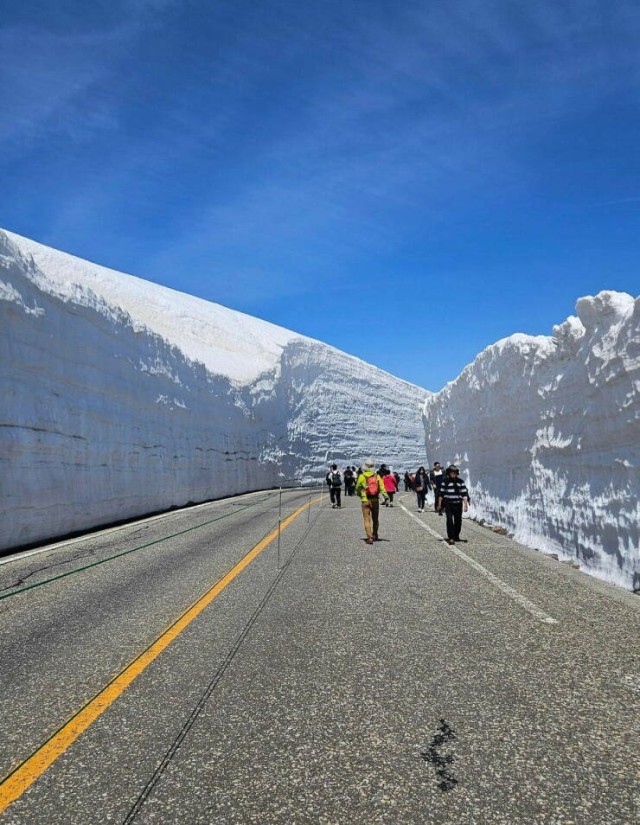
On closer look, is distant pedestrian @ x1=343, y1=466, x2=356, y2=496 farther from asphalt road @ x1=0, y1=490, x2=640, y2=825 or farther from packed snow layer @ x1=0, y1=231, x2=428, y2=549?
asphalt road @ x1=0, y1=490, x2=640, y2=825

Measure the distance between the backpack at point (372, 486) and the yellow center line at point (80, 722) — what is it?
20.0 feet

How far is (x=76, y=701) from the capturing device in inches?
161

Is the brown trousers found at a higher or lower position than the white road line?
higher

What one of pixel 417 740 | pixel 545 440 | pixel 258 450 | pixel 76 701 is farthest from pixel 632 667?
pixel 258 450

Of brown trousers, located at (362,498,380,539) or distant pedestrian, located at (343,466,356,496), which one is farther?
distant pedestrian, located at (343,466,356,496)

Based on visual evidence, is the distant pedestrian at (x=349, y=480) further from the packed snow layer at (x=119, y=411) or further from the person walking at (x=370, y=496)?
the person walking at (x=370, y=496)

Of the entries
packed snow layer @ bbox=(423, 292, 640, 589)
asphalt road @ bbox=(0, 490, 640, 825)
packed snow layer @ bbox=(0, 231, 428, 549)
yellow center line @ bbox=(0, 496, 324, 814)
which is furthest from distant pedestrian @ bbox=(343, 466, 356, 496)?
yellow center line @ bbox=(0, 496, 324, 814)

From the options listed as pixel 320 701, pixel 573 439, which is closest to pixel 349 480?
pixel 573 439

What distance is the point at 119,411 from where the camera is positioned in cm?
1923

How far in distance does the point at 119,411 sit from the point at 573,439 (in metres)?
12.8

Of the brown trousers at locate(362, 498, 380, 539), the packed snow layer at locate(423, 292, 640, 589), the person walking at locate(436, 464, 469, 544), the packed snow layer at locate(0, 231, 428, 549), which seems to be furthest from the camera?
the packed snow layer at locate(0, 231, 428, 549)

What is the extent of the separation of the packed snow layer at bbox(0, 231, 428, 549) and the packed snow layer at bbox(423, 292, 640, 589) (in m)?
9.96

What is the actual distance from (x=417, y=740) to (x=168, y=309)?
58471 mm

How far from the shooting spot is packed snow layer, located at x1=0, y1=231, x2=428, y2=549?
13.3 m
